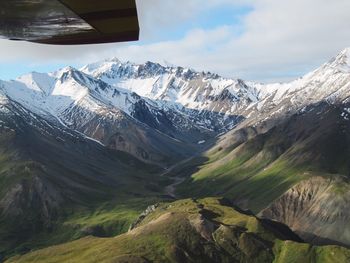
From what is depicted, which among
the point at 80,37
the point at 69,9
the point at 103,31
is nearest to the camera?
the point at 69,9

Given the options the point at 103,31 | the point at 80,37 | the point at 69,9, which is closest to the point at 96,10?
the point at 69,9

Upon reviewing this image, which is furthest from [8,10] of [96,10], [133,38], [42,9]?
[133,38]

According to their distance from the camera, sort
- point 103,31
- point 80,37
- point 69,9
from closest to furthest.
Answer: point 69,9 < point 103,31 < point 80,37

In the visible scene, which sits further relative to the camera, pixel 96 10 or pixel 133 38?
pixel 133 38

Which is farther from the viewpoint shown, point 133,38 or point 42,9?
point 133,38

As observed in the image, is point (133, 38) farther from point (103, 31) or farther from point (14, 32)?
point (14, 32)

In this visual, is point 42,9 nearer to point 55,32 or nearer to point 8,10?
point 8,10
